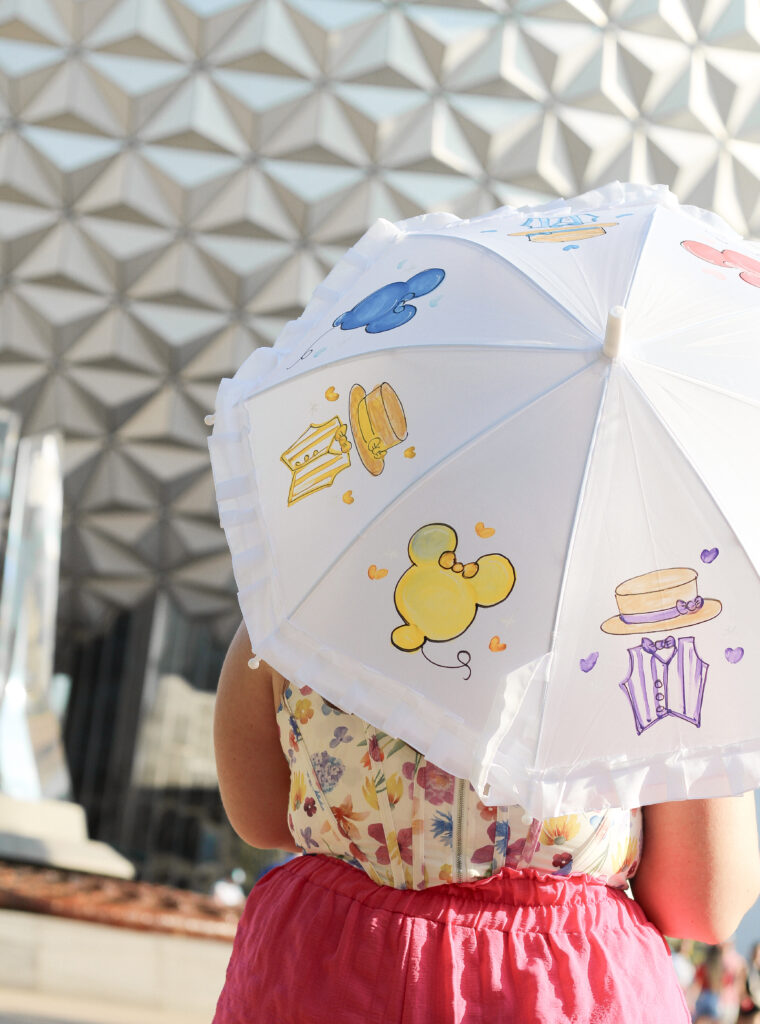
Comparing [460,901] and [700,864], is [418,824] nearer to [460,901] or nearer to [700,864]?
[460,901]

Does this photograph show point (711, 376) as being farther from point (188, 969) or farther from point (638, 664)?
point (188, 969)

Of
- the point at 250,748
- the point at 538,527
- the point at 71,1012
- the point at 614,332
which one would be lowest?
the point at 71,1012

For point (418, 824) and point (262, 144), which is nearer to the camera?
point (418, 824)

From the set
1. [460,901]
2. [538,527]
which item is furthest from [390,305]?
[460,901]

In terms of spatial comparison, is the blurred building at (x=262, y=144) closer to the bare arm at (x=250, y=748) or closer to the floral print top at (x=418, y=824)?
the bare arm at (x=250, y=748)

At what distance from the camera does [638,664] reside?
1.21 m

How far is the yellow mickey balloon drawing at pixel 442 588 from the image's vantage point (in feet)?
4.12

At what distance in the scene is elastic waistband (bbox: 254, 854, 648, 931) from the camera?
4.12ft

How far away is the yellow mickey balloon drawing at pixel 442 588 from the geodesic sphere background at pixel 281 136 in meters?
7.10

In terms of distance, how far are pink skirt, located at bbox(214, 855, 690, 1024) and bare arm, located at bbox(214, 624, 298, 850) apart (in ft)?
0.80

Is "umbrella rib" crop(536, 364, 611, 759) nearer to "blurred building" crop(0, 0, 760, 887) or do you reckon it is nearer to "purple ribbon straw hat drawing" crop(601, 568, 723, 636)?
"purple ribbon straw hat drawing" crop(601, 568, 723, 636)

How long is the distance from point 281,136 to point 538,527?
286 inches

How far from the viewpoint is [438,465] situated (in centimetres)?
130

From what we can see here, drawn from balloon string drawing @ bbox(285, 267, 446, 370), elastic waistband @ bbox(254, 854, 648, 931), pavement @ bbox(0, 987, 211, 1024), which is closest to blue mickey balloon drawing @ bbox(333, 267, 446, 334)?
balloon string drawing @ bbox(285, 267, 446, 370)
